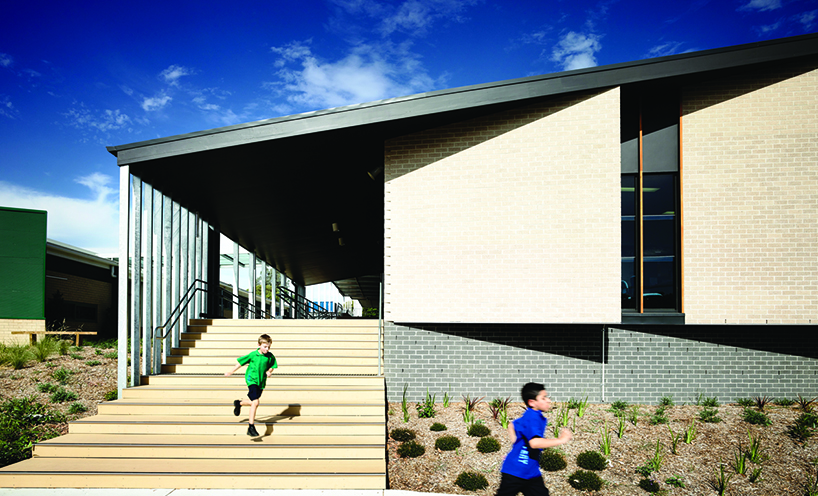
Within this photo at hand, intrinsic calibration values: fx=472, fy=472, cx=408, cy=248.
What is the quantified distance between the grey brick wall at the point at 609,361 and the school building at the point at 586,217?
3 cm

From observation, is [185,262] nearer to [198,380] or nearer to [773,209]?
[198,380]

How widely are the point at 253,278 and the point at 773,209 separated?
14.2 m

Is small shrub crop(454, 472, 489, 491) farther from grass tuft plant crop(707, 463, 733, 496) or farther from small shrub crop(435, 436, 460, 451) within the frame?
grass tuft plant crop(707, 463, 733, 496)

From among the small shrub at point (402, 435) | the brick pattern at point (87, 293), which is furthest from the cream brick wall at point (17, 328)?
the small shrub at point (402, 435)

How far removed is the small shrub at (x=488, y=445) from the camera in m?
6.73

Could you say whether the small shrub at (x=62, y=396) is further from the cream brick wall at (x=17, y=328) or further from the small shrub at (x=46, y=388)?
the cream brick wall at (x=17, y=328)

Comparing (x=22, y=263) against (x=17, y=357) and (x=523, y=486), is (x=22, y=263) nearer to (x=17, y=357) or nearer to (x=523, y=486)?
(x=17, y=357)

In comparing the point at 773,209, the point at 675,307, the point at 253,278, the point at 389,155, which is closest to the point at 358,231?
the point at 253,278

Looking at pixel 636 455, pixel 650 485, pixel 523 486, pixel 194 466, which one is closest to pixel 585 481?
pixel 650 485

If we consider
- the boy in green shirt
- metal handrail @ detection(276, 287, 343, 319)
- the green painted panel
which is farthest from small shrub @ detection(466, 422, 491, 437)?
the green painted panel

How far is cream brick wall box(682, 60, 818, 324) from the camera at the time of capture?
26.3ft

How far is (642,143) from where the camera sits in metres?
8.69

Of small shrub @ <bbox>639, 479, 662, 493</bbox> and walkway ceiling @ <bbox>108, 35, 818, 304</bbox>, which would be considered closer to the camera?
small shrub @ <bbox>639, 479, 662, 493</bbox>

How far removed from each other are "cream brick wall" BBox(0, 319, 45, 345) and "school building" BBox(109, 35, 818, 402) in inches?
394
